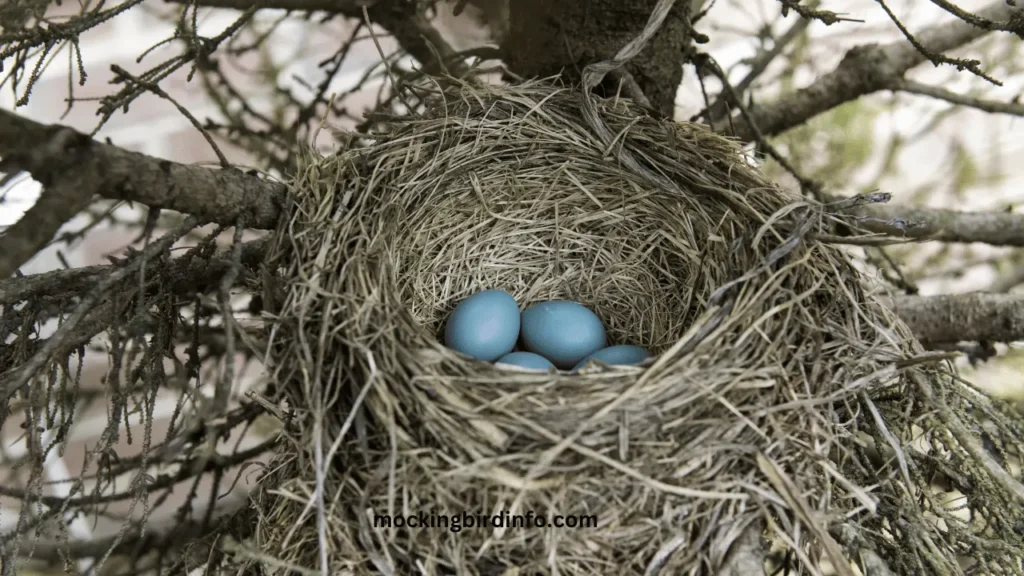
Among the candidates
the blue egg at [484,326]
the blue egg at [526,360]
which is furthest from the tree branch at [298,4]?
the blue egg at [526,360]

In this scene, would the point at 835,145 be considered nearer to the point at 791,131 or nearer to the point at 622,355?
the point at 791,131

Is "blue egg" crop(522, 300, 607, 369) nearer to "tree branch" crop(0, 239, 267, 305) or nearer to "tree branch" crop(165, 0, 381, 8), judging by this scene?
"tree branch" crop(0, 239, 267, 305)

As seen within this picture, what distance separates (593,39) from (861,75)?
0.80 metres

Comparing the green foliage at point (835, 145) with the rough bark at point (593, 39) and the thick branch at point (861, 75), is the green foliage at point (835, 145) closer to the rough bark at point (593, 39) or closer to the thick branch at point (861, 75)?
the thick branch at point (861, 75)

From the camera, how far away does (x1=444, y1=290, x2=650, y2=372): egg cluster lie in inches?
55.4

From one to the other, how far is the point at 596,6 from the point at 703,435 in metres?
0.86

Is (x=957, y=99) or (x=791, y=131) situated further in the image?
(x=791, y=131)

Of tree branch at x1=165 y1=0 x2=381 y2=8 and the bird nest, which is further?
tree branch at x1=165 y1=0 x2=381 y2=8

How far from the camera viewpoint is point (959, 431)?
41.6 inches

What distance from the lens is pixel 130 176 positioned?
844 mm

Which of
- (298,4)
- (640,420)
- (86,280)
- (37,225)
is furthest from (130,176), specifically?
(298,4)

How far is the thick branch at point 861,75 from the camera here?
5.77 feet

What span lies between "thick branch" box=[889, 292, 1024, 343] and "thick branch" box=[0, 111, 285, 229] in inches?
52.7

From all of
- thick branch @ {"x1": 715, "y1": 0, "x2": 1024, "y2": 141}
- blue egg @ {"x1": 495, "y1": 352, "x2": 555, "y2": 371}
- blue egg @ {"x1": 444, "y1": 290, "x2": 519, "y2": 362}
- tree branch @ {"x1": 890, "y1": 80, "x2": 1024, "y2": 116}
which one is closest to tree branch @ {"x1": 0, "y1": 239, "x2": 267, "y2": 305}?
blue egg @ {"x1": 444, "y1": 290, "x2": 519, "y2": 362}
